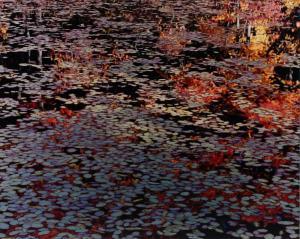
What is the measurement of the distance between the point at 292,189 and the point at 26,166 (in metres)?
8.05

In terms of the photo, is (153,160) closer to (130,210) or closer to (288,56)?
(130,210)

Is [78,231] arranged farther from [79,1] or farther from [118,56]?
[79,1]

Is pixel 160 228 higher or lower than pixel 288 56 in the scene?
lower

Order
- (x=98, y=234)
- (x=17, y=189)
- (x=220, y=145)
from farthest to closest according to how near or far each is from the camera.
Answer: (x=220, y=145) → (x=17, y=189) → (x=98, y=234)

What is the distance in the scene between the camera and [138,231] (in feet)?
36.6

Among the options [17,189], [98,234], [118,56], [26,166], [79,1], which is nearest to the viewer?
[98,234]

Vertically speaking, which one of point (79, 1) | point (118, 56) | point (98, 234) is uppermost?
point (79, 1)

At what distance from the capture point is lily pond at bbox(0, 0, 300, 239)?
1182 cm

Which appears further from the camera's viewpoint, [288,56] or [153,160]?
[288,56]

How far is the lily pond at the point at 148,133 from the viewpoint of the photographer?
11.8 meters

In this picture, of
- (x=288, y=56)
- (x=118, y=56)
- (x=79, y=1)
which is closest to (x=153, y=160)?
(x=118, y=56)

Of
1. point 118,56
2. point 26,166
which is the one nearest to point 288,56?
point 118,56

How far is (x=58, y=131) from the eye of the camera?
17172 mm

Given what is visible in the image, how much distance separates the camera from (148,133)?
56.1 ft
